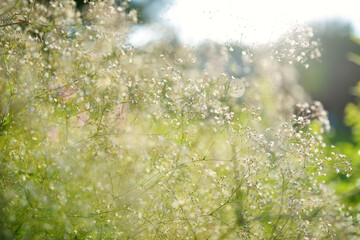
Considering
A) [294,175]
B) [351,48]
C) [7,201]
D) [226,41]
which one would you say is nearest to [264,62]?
[226,41]

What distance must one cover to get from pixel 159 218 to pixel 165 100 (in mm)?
1685

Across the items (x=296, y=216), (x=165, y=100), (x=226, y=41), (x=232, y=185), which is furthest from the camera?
(x=226, y=41)

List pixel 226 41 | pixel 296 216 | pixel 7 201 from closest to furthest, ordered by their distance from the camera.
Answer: pixel 7 201 → pixel 296 216 → pixel 226 41

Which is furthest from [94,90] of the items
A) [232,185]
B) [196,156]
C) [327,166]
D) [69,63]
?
[327,166]

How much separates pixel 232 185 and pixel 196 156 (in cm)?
53

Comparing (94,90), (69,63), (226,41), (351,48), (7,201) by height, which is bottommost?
(7,201)

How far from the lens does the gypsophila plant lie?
286 cm

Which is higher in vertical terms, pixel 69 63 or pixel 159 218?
pixel 69 63

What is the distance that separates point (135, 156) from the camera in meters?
3.41

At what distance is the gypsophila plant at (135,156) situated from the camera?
286cm

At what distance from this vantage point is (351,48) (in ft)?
38.7

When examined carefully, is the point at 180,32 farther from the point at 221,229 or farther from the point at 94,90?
the point at 221,229

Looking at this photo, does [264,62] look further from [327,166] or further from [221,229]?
[221,229]

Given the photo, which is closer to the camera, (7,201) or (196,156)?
(7,201)
